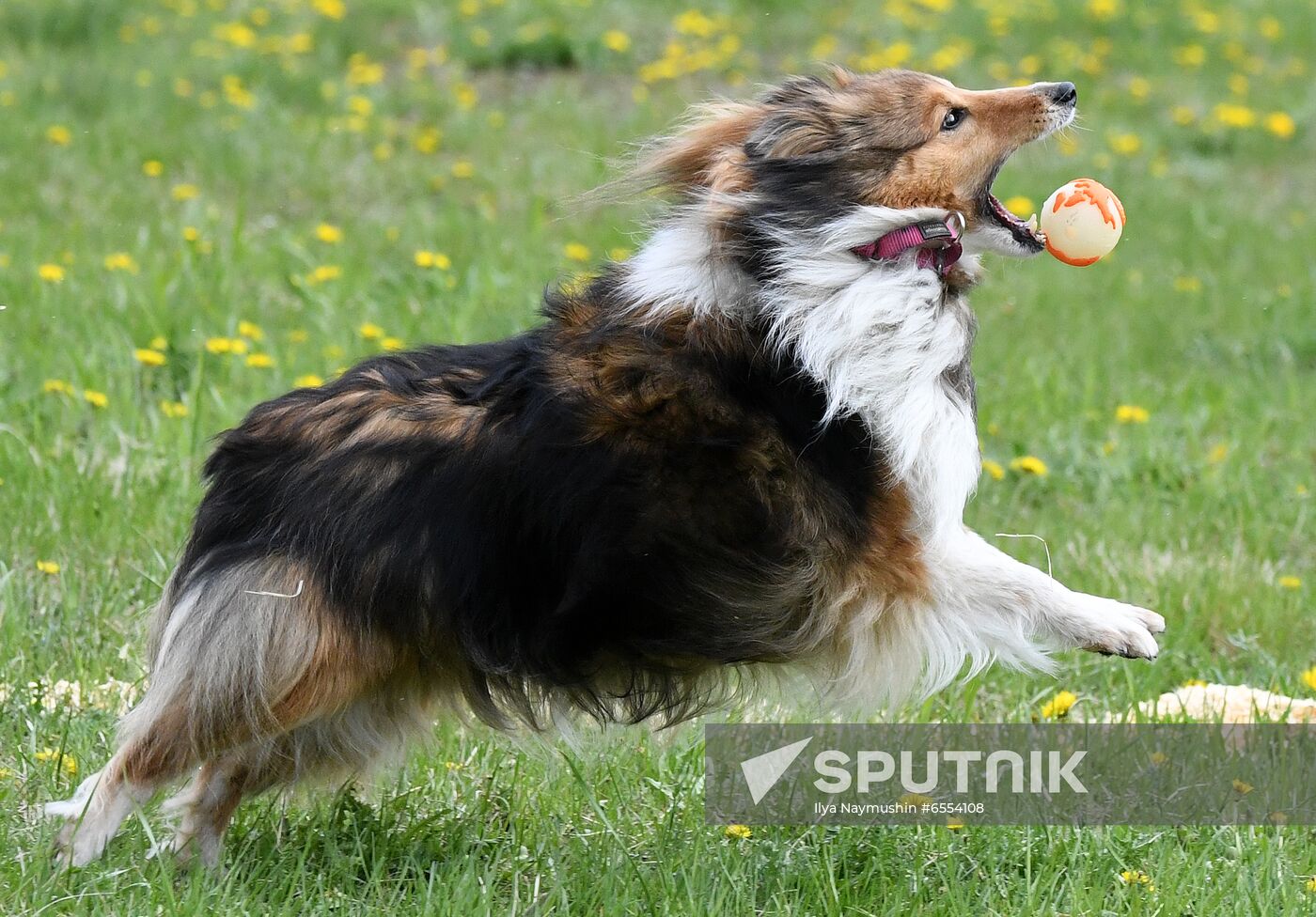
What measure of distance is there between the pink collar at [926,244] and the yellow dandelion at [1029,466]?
265 cm

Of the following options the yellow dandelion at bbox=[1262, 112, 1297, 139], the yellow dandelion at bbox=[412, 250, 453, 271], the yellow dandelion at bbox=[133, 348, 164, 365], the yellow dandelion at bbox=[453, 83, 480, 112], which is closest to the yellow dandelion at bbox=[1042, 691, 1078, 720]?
the yellow dandelion at bbox=[133, 348, 164, 365]

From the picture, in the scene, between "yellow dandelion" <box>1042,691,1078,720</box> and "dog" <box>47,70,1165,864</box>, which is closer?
"dog" <box>47,70,1165,864</box>

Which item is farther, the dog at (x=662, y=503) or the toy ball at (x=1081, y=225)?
the toy ball at (x=1081, y=225)

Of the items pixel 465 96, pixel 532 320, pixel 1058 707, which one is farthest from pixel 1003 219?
pixel 465 96

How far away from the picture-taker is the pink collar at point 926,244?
3641 mm

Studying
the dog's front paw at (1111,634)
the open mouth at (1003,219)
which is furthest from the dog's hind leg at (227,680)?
the open mouth at (1003,219)

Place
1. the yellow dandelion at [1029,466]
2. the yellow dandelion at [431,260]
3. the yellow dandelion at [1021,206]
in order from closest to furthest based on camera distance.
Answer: the yellow dandelion at [1029,466] → the yellow dandelion at [431,260] → the yellow dandelion at [1021,206]

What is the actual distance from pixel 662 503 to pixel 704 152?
97 cm

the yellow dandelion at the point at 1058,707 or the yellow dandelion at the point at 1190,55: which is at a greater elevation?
the yellow dandelion at the point at 1190,55

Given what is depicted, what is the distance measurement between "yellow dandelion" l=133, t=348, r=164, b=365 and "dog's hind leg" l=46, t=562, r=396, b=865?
272cm

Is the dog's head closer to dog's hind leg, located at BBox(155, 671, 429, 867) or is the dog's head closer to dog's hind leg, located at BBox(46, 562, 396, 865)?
dog's hind leg, located at BBox(46, 562, 396, 865)

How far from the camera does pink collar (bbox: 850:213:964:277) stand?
3.64 metres

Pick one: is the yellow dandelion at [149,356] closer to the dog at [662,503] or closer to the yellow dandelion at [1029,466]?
the dog at [662,503]

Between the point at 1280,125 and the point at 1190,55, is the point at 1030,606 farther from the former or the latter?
the point at 1190,55
